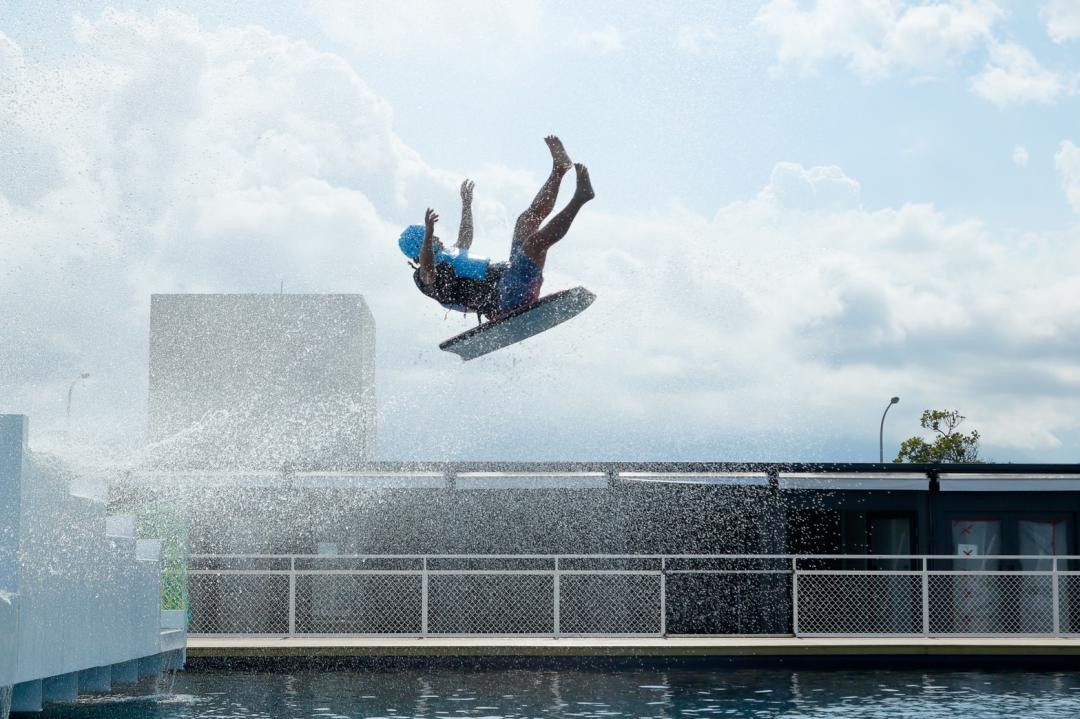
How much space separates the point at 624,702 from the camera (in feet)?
44.7

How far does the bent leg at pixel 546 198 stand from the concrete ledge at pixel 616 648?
6361 mm

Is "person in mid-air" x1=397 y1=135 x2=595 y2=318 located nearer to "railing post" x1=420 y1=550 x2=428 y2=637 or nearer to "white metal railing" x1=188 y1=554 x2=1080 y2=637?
"railing post" x1=420 y1=550 x2=428 y2=637

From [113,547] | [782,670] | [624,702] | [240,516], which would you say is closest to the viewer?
[113,547]

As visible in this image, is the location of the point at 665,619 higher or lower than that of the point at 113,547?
lower

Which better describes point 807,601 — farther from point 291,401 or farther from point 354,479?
point 291,401

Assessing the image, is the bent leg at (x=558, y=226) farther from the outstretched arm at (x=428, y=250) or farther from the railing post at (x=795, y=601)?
the railing post at (x=795, y=601)

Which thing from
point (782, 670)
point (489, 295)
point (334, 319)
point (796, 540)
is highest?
point (334, 319)

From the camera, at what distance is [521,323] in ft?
42.5

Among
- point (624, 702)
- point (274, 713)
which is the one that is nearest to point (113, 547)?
point (274, 713)

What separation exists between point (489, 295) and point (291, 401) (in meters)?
19.6

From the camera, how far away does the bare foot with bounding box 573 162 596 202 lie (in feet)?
39.0

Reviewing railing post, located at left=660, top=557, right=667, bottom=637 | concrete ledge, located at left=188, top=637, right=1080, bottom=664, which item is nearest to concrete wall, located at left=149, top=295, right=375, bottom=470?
concrete ledge, located at left=188, top=637, right=1080, bottom=664

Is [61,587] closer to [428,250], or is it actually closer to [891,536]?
[428,250]

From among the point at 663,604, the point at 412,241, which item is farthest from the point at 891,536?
the point at 412,241
